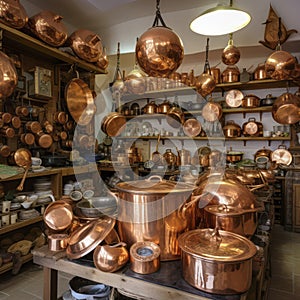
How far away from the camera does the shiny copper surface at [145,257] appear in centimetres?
97

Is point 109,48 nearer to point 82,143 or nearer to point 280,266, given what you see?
→ point 82,143

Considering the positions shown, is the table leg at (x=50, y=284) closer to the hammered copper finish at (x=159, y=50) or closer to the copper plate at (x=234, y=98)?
the hammered copper finish at (x=159, y=50)

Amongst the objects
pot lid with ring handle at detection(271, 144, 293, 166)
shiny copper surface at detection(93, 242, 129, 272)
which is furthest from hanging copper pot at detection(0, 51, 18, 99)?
pot lid with ring handle at detection(271, 144, 293, 166)

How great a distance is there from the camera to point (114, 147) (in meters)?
4.72

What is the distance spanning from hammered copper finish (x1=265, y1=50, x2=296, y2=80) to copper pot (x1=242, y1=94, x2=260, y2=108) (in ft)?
3.63

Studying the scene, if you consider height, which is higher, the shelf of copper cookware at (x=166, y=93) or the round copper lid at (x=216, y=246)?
the shelf of copper cookware at (x=166, y=93)

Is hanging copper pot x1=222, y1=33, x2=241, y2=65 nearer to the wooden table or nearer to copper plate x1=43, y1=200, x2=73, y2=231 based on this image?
copper plate x1=43, y1=200, x2=73, y2=231

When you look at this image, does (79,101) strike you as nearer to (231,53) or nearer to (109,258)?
(231,53)

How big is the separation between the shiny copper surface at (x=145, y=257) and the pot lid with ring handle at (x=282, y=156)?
350 centimetres

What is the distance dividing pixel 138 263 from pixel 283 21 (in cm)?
340

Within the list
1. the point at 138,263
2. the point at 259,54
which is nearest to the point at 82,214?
the point at 138,263

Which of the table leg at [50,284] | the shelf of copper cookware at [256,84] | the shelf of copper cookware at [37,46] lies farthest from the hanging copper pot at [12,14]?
the shelf of copper cookware at [256,84]

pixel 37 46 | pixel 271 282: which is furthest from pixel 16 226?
pixel 271 282

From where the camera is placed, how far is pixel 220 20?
6.76 ft
